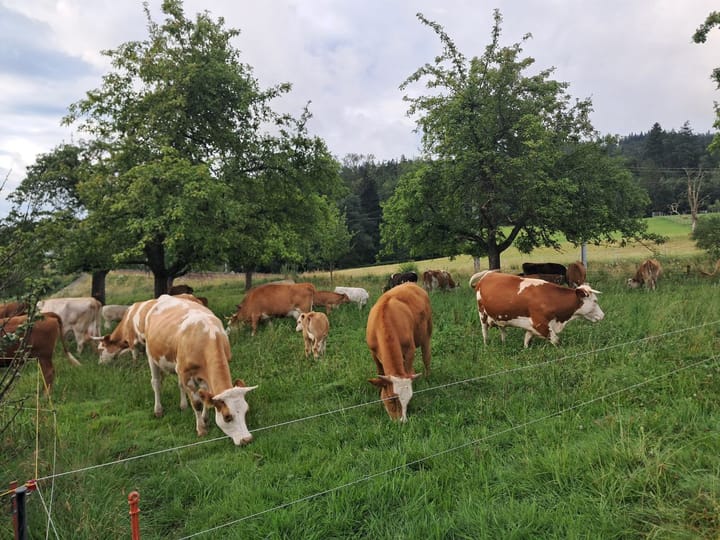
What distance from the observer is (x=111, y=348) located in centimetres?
994

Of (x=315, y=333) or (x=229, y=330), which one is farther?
(x=229, y=330)

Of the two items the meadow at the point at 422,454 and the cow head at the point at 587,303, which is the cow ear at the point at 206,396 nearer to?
the meadow at the point at 422,454

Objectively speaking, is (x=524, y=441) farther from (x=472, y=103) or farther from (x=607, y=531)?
(x=472, y=103)

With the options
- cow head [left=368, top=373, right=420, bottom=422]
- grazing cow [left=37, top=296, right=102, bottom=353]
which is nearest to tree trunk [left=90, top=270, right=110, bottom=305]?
grazing cow [left=37, top=296, right=102, bottom=353]

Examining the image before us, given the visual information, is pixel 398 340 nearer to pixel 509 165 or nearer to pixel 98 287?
pixel 509 165

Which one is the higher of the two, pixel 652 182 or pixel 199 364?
pixel 652 182

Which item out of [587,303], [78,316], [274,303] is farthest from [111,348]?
[587,303]

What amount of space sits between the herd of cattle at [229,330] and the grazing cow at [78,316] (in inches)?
1.0

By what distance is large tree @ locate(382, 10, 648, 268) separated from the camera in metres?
15.2

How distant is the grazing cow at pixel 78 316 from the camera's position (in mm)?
12133

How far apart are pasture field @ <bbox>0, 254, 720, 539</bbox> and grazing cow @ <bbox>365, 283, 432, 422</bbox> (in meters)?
0.31

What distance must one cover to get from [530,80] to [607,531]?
17053mm

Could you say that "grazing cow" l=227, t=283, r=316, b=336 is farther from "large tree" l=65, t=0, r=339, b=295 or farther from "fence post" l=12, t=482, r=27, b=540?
"fence post" l=12, t=482, r=27, b=540

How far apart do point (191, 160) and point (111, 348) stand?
6985 millimetres
